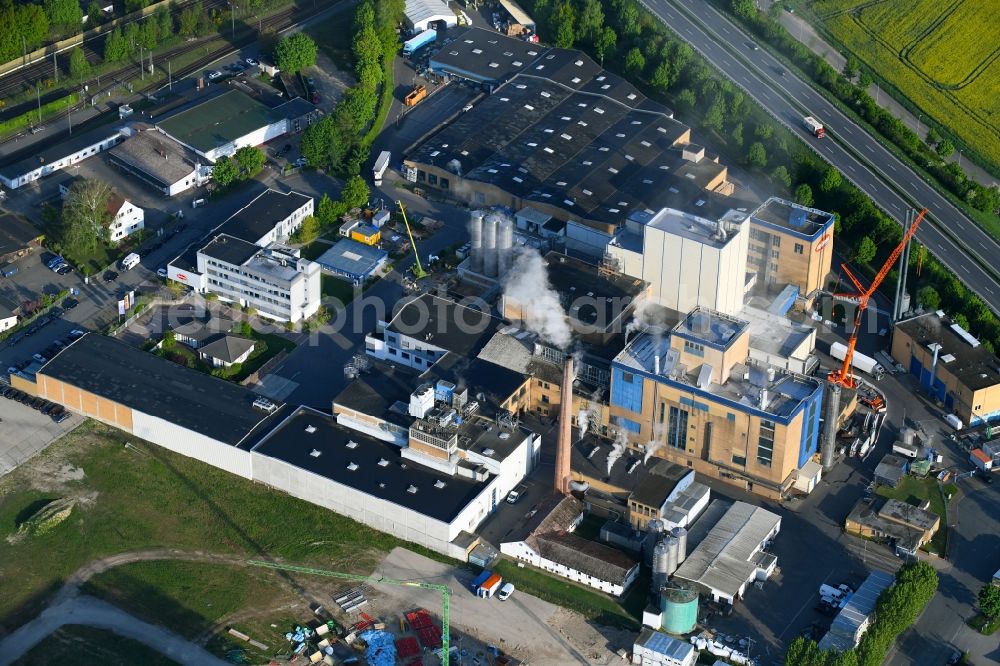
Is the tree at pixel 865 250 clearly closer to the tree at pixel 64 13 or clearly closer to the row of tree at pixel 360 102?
the row of tree at pixel 360 102

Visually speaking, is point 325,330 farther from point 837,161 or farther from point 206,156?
point 837,161

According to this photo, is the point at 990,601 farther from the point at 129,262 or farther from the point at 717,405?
the point at 129,262

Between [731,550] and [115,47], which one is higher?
[731,550]

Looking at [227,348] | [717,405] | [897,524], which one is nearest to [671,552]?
[717,405]

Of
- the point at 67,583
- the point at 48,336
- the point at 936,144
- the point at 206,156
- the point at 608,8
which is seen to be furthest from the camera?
the point at 608,8

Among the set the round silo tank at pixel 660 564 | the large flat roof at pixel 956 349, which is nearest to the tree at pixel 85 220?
the round silo tank at pixel 660 564

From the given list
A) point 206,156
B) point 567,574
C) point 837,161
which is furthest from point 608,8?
point 567,574

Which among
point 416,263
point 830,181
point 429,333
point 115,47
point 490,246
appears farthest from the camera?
point 115,47
